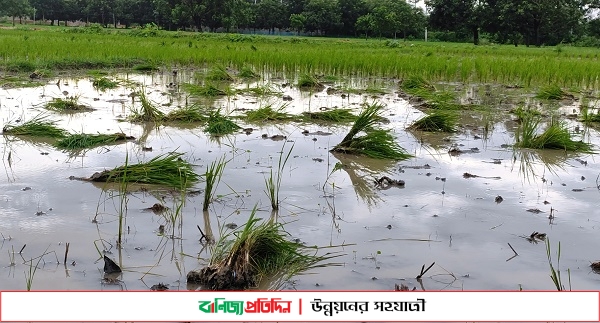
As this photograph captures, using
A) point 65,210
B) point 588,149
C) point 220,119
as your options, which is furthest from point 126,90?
point 588,149

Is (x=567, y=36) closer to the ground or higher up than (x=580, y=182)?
higher up

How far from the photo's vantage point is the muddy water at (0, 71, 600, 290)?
284 centimetres

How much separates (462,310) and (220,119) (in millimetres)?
4403

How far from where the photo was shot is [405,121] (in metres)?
7.28

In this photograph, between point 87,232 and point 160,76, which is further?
point 160,76

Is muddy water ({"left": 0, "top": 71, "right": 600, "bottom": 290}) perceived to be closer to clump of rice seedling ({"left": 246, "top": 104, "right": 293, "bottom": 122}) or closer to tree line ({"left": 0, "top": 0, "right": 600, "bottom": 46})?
clump of rice seedling ({"left": 246, "top": 104, "right": 293, "bottom": 122})

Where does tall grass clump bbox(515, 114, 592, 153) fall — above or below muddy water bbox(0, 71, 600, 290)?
above

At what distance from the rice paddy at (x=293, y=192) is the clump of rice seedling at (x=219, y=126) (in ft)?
0.07

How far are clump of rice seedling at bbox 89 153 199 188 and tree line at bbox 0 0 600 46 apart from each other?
35611mm

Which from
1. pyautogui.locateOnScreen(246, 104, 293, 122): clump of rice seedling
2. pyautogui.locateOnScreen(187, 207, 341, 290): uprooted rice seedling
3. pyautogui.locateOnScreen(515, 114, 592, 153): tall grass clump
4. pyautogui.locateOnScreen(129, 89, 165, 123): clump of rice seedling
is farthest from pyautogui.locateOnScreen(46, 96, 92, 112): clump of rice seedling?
pyautogui.locateOnScreen(515, 114, 592, 153): tall grass clump

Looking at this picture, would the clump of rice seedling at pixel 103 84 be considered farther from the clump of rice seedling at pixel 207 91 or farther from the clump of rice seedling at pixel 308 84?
the clump of rice seedling at pixel 308 84

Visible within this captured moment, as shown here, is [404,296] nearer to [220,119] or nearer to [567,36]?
[220,119]

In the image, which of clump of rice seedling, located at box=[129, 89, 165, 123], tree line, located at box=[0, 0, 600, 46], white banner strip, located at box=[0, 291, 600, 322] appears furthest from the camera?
tree line, located at box=[0, 0, 600, 46]

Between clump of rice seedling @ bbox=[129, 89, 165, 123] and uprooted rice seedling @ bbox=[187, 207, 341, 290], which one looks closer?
uprooted rice seedling @ bbox=[187, 207, 341, 290]
